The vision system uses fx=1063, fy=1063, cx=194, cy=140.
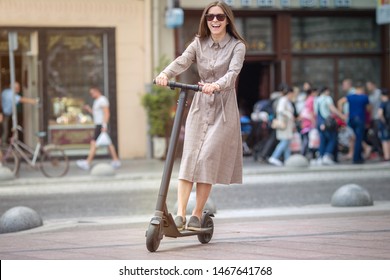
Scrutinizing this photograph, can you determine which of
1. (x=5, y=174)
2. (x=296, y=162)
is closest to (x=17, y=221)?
(x=5, y=174)

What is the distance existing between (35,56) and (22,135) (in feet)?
9.70

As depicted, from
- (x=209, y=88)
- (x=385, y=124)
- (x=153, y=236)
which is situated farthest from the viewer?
(x=385, y=124)

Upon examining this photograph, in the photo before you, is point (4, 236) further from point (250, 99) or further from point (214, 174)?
point (250, 99)

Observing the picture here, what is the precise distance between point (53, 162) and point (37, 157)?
1.12 feet

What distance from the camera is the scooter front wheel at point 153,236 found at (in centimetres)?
740

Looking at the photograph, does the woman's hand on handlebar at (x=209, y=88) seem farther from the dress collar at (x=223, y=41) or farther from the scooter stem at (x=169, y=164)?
the dress collar at (x=223, y=41)

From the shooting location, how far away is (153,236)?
740 cm

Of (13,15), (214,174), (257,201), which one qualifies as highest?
(13,15)

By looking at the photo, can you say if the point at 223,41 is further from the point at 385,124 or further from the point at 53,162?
the point at 385,124

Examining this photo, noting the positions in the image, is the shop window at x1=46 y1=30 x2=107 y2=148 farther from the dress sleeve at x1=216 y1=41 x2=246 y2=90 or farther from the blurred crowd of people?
the dress sleeve at x1=216 y1=41 x2=246 y2=90

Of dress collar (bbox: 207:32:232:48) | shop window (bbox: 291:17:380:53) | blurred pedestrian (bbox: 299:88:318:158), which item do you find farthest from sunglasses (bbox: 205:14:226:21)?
shop window (bbox: 291:17:380:53)

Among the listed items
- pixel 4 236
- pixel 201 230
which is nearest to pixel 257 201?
pixel 4 236

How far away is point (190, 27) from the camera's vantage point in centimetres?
2595
